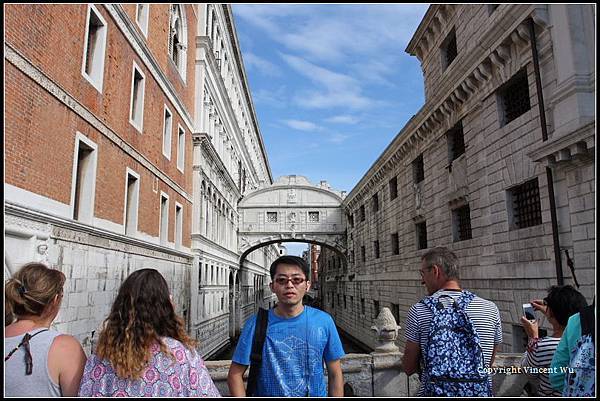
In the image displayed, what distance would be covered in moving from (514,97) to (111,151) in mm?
10276

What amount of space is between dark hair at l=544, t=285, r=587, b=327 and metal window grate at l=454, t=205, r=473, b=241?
31.7 feet

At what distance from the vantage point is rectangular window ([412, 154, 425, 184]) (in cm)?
1720

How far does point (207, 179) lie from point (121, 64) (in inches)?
428

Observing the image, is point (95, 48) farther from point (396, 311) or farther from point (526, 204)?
point (396, 311)

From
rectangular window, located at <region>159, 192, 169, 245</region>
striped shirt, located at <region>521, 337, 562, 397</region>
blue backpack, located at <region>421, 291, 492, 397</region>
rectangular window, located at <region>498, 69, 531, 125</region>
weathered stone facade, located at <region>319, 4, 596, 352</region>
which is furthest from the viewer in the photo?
rectangular window, located at <region>159, 192, 169, 245</region>

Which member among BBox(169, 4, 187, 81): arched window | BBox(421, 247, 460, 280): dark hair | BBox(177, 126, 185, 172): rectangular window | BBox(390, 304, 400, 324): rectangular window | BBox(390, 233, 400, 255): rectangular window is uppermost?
BBox(169, 4, 187, 81): arched window

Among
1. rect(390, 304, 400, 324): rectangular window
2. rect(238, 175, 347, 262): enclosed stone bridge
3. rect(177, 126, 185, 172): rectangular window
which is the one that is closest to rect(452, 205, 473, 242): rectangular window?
rect(390, 304, 400, 324): rectangular window

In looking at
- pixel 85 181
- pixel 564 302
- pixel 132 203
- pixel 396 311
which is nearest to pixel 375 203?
pixel 396 311

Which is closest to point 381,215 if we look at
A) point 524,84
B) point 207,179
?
point 207,179

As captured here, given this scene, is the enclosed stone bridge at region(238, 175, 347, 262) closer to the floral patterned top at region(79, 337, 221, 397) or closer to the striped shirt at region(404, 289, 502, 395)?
the striped shirt at region(404, 289, 502, 395)

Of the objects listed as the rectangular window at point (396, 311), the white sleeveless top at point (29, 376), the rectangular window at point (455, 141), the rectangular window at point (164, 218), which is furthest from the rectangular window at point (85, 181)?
the rectangular window at point (396, 311)

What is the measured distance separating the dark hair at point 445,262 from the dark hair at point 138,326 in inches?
73.3

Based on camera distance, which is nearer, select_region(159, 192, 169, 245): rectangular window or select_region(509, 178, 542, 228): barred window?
select_region(509, 178, 542, 228): barred window

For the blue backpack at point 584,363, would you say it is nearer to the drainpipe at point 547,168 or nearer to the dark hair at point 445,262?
the dark hair at point 445,262
